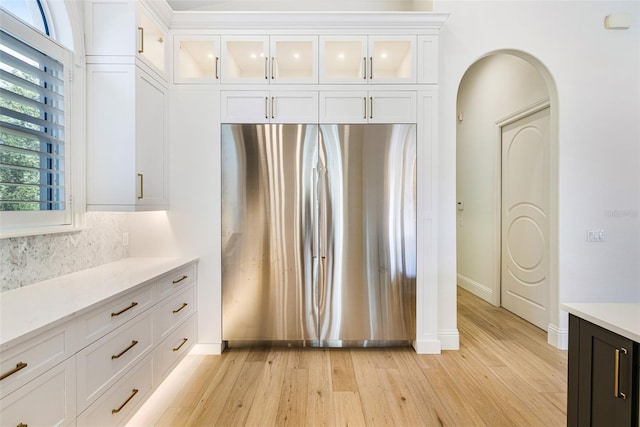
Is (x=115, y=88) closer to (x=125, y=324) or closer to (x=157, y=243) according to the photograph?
(x=157, y=243)

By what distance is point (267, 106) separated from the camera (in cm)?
254

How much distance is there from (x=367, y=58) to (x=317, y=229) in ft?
5.06

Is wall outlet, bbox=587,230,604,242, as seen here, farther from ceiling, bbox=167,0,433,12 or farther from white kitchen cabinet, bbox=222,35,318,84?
white kitchen cabinet, bbox=222,35,318,84

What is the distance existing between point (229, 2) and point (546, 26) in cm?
309

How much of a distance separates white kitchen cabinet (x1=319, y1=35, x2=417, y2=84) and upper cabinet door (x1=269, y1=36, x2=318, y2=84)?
79mm

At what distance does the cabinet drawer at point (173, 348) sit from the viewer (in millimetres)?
1937

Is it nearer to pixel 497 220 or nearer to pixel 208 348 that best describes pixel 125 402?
pixel 208 348

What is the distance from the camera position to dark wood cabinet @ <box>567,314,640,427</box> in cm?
101

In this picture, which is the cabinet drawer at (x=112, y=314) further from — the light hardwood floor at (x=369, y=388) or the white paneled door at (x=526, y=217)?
the white paneled door at (x=526, y=217)

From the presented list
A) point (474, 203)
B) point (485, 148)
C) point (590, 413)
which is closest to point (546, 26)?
point (485, 148)

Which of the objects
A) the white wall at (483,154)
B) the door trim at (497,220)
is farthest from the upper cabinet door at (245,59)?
the door trim at (497,220)

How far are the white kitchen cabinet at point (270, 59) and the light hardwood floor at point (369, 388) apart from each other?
2.39m

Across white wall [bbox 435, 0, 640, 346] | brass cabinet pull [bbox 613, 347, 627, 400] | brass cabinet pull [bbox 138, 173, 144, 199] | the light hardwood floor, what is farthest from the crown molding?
the light hardwood floor

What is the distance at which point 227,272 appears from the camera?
2568 millimetres
